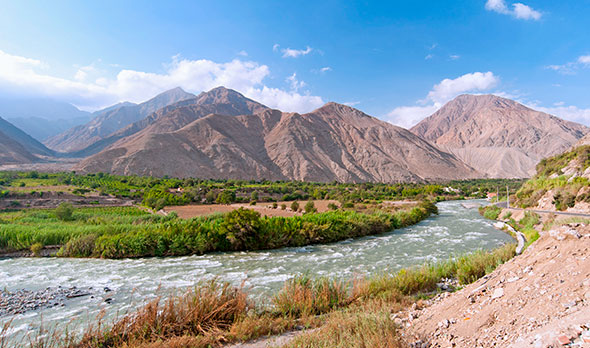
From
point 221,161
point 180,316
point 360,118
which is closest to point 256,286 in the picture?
point 180,316

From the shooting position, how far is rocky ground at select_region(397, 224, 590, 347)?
3.75 meters

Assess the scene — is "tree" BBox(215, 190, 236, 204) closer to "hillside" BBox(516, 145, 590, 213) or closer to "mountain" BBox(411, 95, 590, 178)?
"hillside" BBox(516, 145, 590, 213)

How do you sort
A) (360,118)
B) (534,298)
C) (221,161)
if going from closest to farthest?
(534,298) → (221,161) → (360,118)

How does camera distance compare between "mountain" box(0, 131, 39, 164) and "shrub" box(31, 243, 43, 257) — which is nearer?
"shrub" box(31, 243, 43, 257)

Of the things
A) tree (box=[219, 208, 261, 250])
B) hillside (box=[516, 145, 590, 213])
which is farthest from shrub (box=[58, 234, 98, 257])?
hillside (box=[516, 145, 590, 213])

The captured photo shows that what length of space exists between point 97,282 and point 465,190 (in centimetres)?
7611

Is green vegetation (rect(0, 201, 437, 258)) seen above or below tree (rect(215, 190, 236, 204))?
above

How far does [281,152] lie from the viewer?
358 ft

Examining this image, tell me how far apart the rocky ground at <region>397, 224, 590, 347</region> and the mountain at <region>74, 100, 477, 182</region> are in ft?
298

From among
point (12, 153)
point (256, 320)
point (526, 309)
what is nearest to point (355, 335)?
point (256, 320)

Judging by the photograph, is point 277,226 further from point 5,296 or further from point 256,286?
point 5,296

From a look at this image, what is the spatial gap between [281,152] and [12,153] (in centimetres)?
10426

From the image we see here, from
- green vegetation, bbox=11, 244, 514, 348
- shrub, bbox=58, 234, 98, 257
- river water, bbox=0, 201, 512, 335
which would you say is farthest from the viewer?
Answer: shrub, bbox=58, 234, 98, 257

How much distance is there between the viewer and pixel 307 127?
4887 inches
